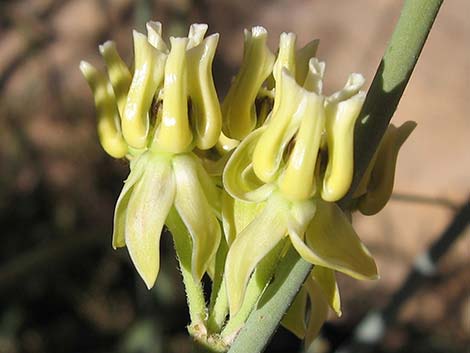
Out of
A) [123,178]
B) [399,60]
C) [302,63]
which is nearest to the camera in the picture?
[399,60]

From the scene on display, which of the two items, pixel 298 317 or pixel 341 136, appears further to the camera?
pixel 298 317

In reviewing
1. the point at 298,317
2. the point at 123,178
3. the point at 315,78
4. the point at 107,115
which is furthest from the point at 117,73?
the point at 123,178

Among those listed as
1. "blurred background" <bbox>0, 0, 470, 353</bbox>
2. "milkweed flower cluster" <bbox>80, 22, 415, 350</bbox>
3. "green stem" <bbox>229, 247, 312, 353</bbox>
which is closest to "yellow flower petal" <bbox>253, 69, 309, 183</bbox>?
"milkweed flower cluster" <bbox>80, 22, 415, 350</bbox>

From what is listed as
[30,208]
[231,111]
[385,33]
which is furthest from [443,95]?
[231,111]

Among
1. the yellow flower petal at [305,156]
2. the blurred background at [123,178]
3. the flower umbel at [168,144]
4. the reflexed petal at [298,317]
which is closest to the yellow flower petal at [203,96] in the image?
the flower umbel at [168,144]

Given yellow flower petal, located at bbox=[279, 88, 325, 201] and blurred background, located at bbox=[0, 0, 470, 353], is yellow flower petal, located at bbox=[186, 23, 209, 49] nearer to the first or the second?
yellow flower petal, located at bbox=[279, 88, 325, 201]

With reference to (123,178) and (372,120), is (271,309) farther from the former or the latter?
(123,178)
